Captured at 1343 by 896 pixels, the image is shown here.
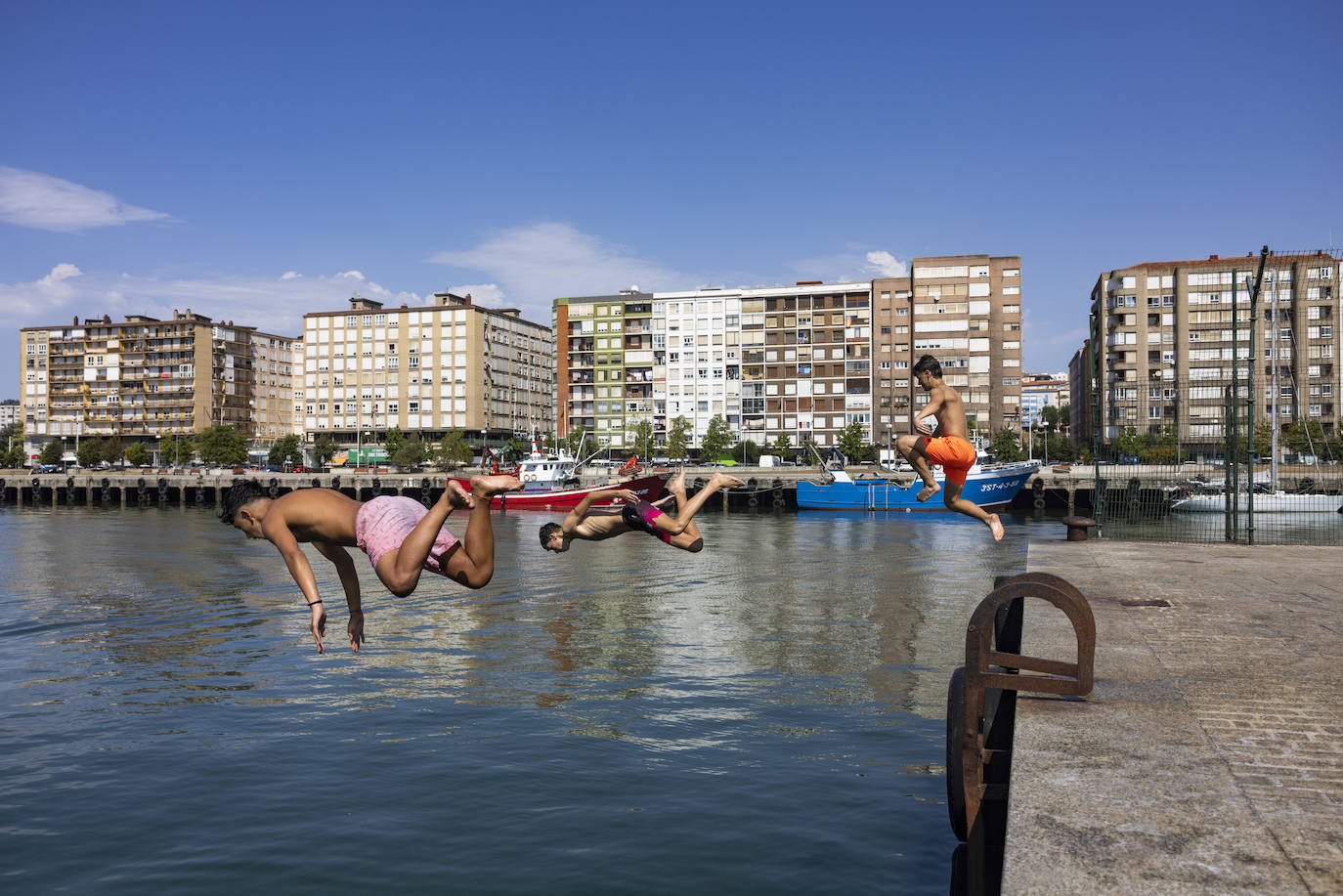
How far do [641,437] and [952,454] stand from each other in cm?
13101

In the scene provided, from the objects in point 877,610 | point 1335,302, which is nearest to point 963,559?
point 877,610

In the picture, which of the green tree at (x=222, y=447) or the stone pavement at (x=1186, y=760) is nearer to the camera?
the stone pavement at (x=1186, y=760)

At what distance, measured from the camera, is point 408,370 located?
157375mm

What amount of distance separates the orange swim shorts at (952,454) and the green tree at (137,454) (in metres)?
174

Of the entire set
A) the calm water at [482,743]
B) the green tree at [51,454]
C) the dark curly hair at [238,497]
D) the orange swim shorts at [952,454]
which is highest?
the orange swim shorts at [952,454]

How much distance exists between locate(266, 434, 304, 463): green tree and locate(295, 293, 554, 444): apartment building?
17.3ft

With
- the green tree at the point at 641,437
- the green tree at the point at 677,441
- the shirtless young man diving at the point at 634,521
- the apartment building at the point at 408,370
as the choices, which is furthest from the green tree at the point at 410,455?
the shirtless young man diving at the point at 634,521

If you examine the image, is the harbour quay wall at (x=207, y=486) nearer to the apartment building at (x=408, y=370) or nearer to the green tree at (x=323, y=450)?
the green tree at (x=323, y=450)

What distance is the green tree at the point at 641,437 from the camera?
141m

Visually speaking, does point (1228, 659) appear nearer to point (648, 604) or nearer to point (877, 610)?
point (877, 610)

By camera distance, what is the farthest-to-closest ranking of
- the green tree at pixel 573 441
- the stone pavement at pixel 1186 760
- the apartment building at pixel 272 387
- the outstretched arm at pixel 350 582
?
1. the apartment building at pixel 272 387
2. the green tree at pixel 573 441
3. the outstretched arm at pixel 350 582
4. the stone pavement at pixel 1186 760

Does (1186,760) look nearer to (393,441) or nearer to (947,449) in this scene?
(947,449)

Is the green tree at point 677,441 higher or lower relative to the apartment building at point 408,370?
lower

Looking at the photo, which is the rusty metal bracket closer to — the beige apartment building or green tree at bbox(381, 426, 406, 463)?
the beige apartment building
